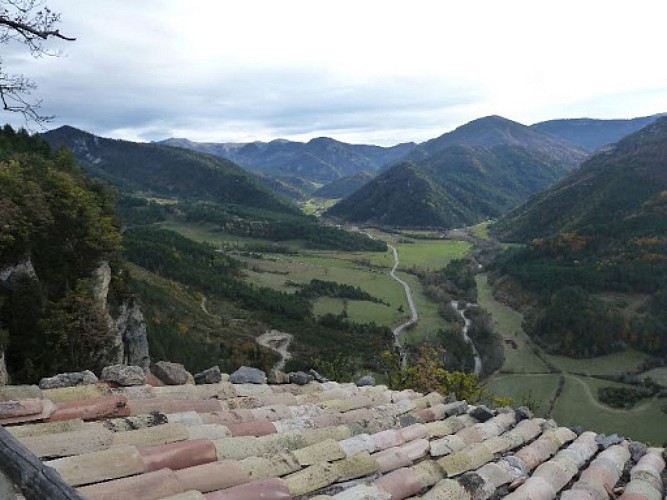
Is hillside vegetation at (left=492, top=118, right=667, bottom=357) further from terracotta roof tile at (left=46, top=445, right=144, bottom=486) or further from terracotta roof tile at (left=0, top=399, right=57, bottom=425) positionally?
terracotta roof tile at (left=46, top=445, right=144, bottom=486)

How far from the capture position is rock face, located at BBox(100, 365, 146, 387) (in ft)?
26.0

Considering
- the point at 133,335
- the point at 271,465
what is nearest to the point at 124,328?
the point at 133,335

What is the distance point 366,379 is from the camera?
496 inches

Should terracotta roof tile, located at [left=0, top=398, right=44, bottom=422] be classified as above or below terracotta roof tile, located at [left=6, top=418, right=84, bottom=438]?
above

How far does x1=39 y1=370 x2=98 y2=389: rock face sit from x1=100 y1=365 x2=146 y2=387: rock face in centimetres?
22

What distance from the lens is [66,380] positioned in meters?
7.61

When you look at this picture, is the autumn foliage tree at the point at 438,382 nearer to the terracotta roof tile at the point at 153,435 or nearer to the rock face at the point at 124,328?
the rock face at the point at 124,328

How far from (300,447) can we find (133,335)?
30404mm

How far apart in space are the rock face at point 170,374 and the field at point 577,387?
6165cm

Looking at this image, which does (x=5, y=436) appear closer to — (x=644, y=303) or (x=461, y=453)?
(x=461, y=453)

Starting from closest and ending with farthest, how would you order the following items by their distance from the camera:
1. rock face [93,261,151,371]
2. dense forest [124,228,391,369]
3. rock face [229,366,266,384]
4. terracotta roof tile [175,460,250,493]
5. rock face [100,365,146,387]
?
terracotta roof tile [175,460,250,493], rock face [100,365,146,387], rock face [229,366,266,384], rock face [93,261,151,371], dense forest [124,228,391,369]

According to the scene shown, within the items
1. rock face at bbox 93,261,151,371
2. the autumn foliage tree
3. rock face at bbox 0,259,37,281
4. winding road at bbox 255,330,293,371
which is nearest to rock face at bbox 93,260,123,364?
rock face at bbox 93,261,151,371

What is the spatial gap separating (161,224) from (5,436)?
180357mm

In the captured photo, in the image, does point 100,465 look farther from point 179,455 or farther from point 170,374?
point 170,374
